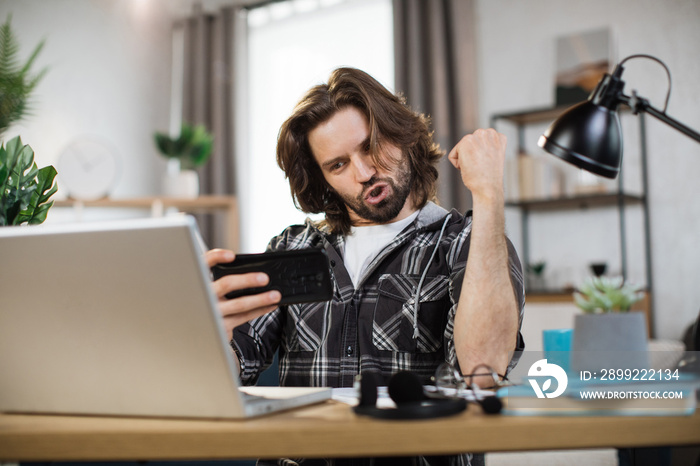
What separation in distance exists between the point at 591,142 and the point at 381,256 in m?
0.48

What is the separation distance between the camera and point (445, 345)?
4.07 feet

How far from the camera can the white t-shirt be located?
1.41 metres

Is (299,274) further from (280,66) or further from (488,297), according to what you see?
(280,66)

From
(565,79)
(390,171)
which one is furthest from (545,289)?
(390,171)

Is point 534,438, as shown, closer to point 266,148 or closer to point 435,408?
point 435,408

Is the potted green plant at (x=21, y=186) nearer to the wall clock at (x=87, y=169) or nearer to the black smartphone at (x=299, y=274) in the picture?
the black smartphone at (x=299, y=274)

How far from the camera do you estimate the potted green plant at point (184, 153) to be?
3883mm

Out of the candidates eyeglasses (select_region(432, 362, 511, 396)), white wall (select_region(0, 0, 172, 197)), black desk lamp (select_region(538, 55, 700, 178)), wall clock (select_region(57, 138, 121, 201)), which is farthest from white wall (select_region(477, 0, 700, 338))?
eyeglasses (select_region(432, 362, 511, 396))

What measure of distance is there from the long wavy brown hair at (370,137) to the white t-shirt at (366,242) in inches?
1.6

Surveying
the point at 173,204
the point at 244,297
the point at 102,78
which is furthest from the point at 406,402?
the point at 102,78

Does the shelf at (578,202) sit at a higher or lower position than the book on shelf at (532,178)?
lower

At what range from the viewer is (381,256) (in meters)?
1.33

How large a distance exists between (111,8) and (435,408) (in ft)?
14.0

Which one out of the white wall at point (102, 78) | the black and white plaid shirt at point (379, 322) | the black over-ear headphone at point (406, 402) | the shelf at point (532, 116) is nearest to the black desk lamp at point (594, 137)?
the black and white plaid shirt at point (379, 322)
